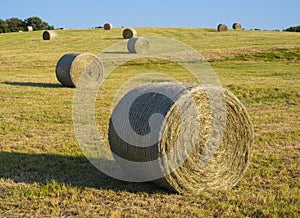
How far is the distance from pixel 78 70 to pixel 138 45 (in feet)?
51.6

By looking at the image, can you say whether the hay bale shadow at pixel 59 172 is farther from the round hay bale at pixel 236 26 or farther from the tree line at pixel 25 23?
the tree line at pixel 25 23

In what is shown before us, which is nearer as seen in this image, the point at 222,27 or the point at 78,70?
the point at 78,70

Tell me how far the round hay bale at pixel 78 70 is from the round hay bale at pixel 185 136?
423 inches

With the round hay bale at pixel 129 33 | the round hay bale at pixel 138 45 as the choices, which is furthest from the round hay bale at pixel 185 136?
the round hay bale at pixel 129 33

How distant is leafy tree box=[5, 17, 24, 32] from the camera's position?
7325cm

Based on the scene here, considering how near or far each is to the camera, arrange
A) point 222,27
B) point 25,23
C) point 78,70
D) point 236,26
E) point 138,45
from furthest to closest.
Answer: point 25,23
point 236,26
point 222,27
point 138,45
point 78,70

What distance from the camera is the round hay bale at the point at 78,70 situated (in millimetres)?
16641

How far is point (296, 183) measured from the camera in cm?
610

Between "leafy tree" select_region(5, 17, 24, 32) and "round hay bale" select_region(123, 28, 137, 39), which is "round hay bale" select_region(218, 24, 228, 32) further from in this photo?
"leafy tree" select_region(5, 17, 24, 32)

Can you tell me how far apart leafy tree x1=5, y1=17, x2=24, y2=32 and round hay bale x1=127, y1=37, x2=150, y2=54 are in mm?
46565

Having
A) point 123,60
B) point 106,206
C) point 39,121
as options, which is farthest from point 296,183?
point 123,60

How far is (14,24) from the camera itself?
252ft

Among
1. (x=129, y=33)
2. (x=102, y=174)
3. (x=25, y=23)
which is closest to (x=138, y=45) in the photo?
(x=129, y=33)

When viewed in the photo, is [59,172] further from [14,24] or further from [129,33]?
[14,24]
